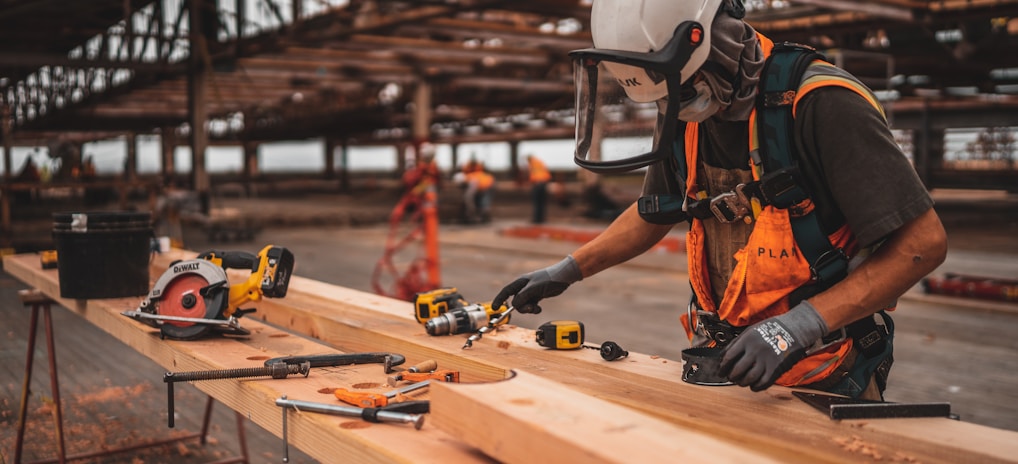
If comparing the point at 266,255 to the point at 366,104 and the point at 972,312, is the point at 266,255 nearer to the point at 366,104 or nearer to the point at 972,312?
the point at 972,312

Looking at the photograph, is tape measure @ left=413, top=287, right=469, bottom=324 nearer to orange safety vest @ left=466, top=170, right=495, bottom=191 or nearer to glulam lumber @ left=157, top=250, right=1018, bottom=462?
glulam lumber @ left=157, top=250, right=1018, bottom=462

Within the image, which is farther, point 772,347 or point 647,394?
point 647,394

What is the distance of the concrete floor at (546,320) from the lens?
15.5ft

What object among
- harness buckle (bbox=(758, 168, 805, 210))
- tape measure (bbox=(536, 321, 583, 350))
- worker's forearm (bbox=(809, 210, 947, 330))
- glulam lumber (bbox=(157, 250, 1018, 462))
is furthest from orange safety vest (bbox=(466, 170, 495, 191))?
worker's forearm (bbox=(809, 210, 947, 330))

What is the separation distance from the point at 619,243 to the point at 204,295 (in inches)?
53.2

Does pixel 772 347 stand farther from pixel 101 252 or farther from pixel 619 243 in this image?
pixel 101 252

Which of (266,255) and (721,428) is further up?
(266,255)

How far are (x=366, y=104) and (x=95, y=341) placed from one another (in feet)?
45.6

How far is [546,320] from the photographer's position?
25.5ft

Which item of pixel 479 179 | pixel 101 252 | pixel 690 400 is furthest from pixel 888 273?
pixel 479 179

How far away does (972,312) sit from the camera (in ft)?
26.0

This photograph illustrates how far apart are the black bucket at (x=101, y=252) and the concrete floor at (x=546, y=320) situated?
121 cm

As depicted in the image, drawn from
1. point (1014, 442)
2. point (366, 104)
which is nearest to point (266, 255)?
point (1014, 442)

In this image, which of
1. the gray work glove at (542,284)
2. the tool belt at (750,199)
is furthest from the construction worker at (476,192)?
the tool belt at (750,199)
